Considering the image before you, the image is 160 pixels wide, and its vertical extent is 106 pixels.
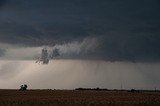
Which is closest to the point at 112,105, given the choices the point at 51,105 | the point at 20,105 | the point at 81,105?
the point at 81,105

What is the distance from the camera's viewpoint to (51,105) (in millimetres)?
53906

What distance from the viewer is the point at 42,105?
54750mm

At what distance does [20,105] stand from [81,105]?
9.20m

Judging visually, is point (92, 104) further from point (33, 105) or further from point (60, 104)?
point (33, 105)

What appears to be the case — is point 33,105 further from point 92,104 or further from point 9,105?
point 92,104

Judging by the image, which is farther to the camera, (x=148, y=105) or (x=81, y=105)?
(x=148, y=105)

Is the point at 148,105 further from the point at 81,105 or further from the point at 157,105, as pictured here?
the point at 81,105

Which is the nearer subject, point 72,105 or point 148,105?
point 72,105

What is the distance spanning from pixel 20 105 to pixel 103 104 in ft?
41.7

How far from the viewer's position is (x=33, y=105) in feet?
180

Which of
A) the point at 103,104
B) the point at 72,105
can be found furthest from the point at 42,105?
the point at 103,104

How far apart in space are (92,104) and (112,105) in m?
3.12

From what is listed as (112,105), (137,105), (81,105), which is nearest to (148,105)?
(137,105)

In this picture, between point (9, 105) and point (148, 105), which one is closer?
point (9, 105)
